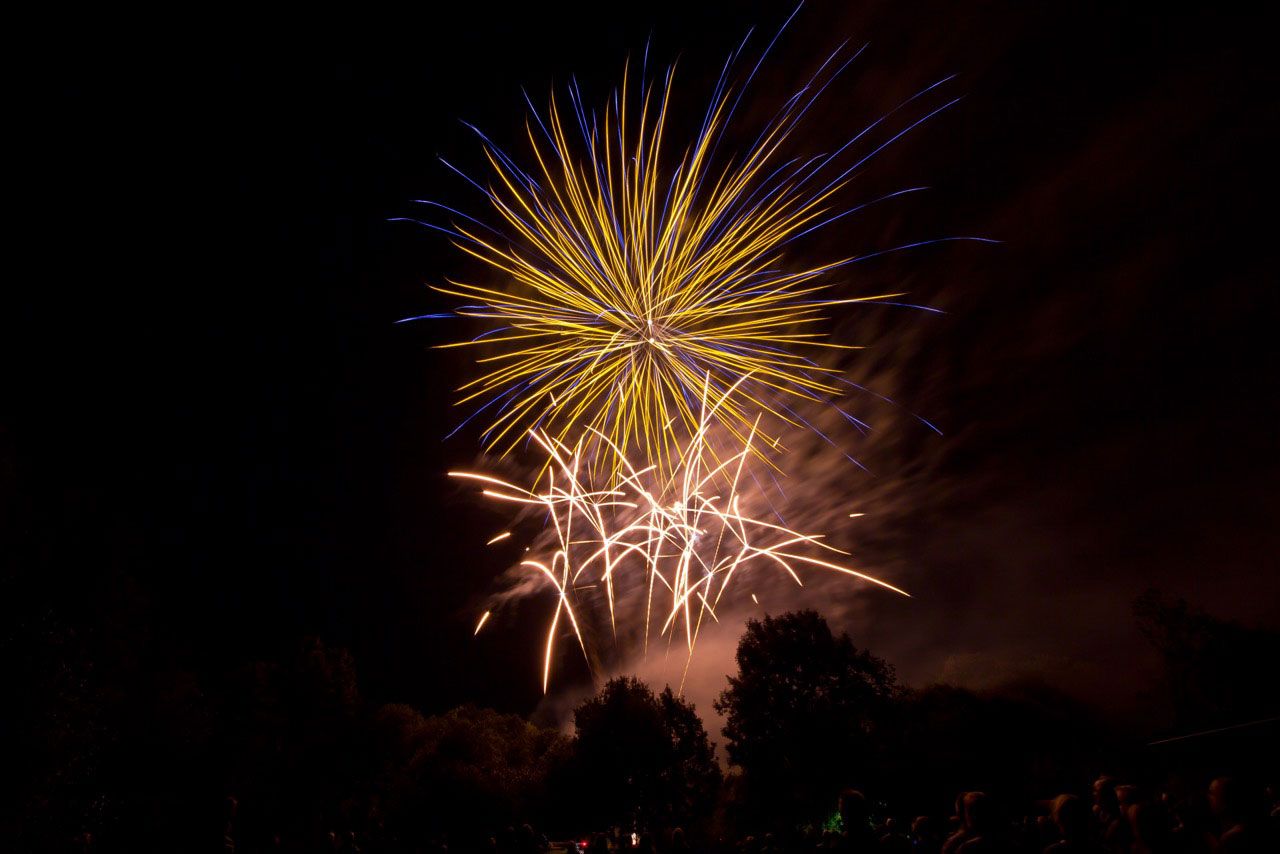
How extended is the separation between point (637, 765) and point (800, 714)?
34.1 feet

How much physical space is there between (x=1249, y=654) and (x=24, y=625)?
56.2 metres

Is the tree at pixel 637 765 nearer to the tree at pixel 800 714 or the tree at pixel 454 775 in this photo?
the tree at pixel 454 775

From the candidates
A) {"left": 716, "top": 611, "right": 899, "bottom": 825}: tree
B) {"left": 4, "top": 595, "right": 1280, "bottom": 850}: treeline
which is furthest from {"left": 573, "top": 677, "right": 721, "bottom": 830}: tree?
{"left": 716, "top": 611, "right": 899, "bottom": 825}: tree

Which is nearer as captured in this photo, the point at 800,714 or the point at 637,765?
the point at 800,714

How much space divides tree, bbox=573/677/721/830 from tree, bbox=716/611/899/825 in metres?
6.24

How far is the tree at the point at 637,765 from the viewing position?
34.6m

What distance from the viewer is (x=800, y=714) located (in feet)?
104

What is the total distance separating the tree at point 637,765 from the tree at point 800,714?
6.24m

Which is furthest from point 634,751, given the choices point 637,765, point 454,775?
point 454,775

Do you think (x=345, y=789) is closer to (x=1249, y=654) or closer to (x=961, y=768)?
(x=961, y=768)

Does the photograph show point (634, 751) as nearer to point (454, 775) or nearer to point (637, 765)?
point (637, 765)

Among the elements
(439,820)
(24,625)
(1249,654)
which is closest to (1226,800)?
(24,625)

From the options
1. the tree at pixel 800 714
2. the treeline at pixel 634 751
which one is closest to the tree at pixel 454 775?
the treeline at pixel 634 751

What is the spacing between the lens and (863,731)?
31.9 metres
